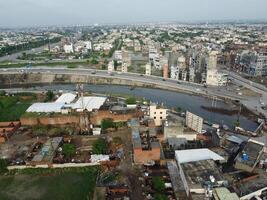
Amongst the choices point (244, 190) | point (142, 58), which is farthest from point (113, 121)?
point (142, 58)

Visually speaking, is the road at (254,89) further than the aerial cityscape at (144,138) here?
Yes

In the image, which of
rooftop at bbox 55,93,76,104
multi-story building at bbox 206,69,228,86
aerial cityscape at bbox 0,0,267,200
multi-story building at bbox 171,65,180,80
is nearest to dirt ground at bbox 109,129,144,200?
aerial cityscape at bbox 0,0,267,200

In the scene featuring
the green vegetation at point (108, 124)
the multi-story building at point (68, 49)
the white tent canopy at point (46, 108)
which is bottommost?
the green vegetation at point (108, 124)

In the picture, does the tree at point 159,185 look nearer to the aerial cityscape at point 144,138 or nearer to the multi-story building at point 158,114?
the aerial cityscape at point 144,138

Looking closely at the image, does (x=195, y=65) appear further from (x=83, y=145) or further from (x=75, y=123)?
(x=83, y=145)

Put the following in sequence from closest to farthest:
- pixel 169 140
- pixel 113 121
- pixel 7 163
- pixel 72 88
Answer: pixel 7 163 → pixel 169 140 → pixel 113 121 → pixel 72 88

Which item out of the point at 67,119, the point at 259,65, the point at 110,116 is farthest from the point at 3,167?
the point at 259,65

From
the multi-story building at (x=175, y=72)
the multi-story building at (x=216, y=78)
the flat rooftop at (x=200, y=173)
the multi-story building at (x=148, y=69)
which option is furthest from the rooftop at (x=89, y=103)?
the multi-story building at (x=148, y=69)
